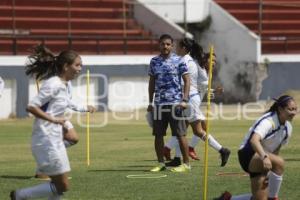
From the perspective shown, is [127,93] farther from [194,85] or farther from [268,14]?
[194,85]

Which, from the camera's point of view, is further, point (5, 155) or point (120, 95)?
point (120, 95)

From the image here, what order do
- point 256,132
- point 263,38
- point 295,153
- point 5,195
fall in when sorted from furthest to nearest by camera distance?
1. point 263,38
2. point 295,153
3. point 5,195
4. point 256,132

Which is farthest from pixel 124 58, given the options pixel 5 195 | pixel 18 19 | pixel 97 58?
pixel 5 195

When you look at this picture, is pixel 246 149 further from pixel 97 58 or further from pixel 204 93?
pixel 97 58

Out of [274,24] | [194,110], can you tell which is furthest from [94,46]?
[194,110]

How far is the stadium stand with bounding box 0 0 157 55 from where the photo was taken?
1151 inches

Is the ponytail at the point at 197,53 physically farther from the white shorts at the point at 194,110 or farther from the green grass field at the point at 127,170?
the green grass field at the point at 127,170

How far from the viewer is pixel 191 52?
46.6 ft

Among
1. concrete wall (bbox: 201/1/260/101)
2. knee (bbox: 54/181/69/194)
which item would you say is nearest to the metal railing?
concrete wall (bbox: 201/1/260/101)

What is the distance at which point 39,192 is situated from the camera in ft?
29.5

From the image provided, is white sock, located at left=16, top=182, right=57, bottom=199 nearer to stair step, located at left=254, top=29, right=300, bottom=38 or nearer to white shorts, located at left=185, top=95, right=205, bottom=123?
white shorts, located at left=185, top=95, right=205, bottom=123

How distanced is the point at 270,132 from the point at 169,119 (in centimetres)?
415

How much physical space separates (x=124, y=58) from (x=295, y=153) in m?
14.0

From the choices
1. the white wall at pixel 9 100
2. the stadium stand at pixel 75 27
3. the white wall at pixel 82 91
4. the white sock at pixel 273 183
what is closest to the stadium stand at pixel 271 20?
the stadium stand at pixel 75 27
